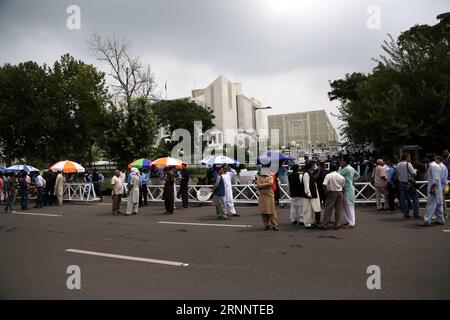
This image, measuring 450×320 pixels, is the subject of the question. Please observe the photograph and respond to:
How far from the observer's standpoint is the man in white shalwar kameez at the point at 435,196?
28.3 ft

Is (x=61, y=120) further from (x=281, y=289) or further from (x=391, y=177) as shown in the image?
(x=281, y=289)

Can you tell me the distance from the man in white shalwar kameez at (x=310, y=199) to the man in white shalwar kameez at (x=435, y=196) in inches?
108

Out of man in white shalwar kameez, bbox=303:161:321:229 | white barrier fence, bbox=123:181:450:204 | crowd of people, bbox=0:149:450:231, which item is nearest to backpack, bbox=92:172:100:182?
white barrier fence, bbox=123:181:450:204

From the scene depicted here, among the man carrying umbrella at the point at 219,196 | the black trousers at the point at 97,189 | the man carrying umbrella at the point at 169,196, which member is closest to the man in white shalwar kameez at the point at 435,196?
the man carrying umbrella at the point at 219,196

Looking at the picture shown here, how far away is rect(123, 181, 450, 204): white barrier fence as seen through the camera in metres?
13.2

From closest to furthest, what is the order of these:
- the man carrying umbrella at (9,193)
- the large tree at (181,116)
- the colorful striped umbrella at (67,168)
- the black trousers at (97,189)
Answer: the man carrying umbrella at (9,193)
the colorful striped umbrella at (67,168)
the black trousers at (97,189)
the large tree at (181,116)

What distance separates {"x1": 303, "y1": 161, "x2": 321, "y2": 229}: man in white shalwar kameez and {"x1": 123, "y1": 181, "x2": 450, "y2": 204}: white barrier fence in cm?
470

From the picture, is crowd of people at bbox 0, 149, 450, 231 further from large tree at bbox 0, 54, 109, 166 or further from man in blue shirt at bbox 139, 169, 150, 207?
large tree at bbox 0, 54, 109, 166

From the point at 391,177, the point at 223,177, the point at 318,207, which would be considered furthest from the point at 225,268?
the point at 391,177

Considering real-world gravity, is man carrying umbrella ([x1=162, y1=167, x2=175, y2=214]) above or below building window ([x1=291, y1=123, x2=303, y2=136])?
below

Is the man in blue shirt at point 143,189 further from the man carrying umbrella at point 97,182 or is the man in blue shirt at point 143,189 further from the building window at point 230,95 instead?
the building window at point 230,95

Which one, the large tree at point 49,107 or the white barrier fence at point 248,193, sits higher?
the large tree at point 49,107

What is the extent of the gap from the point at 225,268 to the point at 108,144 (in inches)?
875
